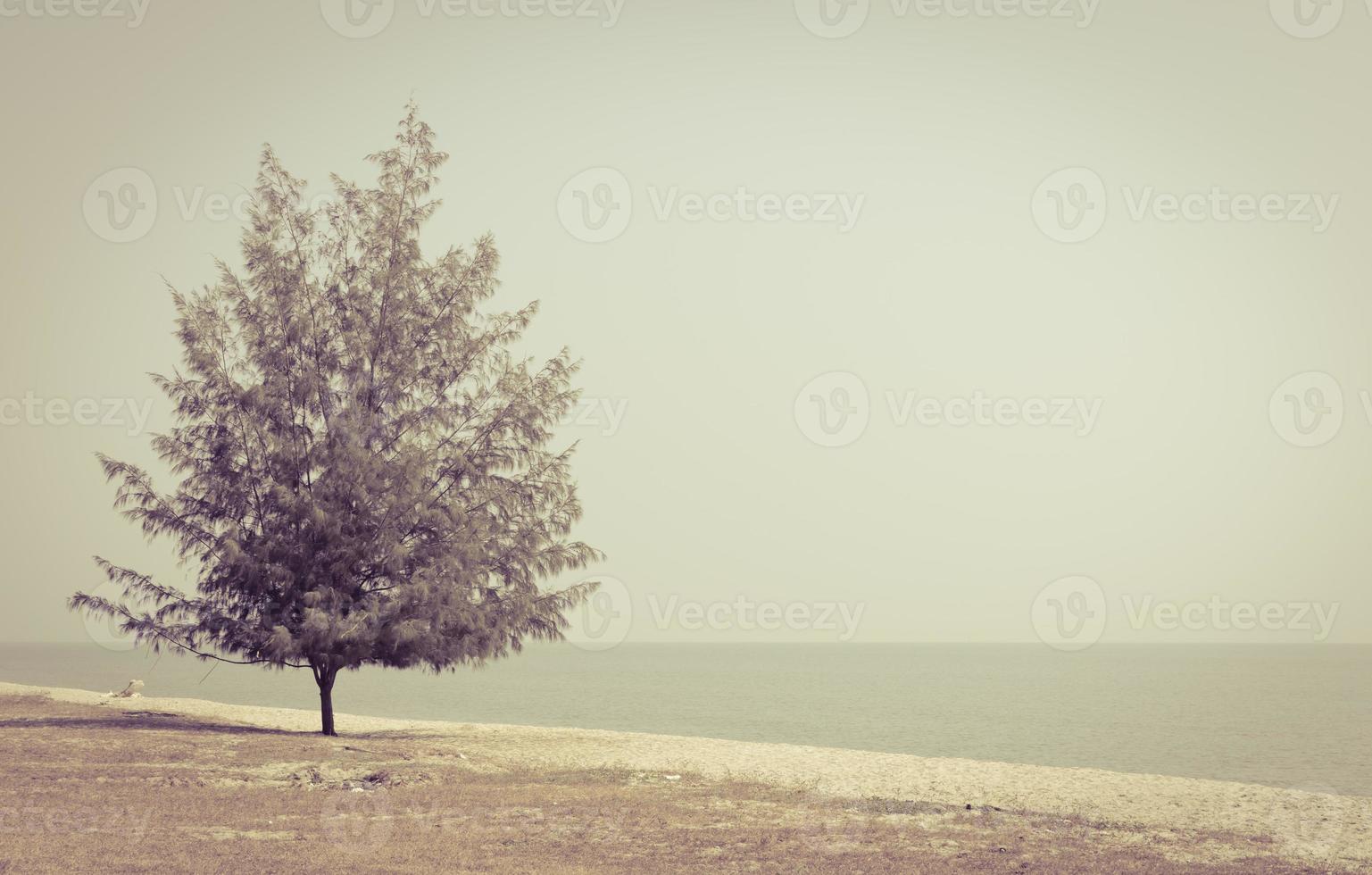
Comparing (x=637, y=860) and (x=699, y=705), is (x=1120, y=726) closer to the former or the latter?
(x=699, y=705)

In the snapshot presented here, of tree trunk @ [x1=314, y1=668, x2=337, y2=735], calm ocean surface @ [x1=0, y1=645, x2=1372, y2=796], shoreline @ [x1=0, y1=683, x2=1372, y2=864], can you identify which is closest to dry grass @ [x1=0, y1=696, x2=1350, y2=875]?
shoreline @ [x1=0, y1=683, x2=1372, y2=864]

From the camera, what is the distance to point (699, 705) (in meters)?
80.0

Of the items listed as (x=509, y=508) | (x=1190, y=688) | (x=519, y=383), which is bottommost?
(x=1190, y=688)

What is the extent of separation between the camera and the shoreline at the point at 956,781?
1956cm

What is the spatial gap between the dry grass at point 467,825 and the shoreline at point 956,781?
48.4 inches

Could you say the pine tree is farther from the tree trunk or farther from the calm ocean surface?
the calm ocean surface

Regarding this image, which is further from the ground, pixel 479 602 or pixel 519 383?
pixel 519 383

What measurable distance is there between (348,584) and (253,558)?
2446 mm

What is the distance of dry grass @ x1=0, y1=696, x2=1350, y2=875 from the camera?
14375mm

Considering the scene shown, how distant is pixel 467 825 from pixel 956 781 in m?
13.1

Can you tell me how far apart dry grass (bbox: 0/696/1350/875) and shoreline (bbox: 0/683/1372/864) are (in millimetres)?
1229

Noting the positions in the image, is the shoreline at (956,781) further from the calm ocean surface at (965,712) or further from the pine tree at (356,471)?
the calm ocean surface at (965,712)

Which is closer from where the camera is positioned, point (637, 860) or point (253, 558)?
point (637, 860)

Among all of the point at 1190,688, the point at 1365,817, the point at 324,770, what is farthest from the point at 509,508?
the point at 1190,688
